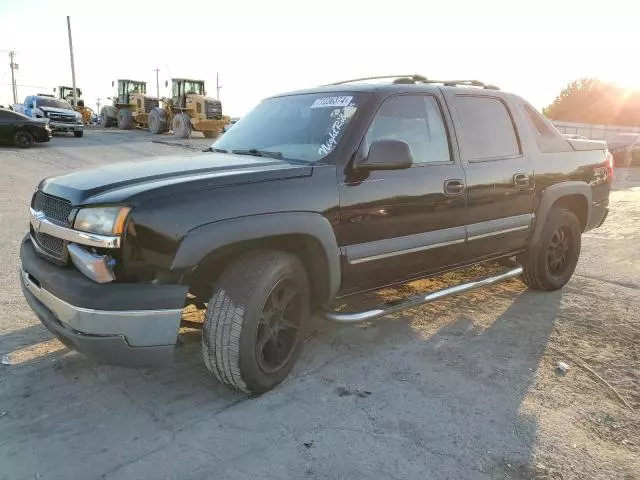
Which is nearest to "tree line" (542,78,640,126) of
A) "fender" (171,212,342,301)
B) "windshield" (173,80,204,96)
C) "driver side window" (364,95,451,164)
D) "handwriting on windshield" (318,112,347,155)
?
"windshield" (173,80,204,96)

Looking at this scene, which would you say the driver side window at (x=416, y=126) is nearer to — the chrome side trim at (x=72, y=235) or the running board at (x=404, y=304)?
the running board at (x=404, y=304)

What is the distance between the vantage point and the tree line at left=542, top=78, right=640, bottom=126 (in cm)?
4872

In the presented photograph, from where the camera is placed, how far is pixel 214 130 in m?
25.3

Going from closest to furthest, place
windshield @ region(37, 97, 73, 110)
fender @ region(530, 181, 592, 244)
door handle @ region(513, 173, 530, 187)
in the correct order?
door handle @ region(513, 173, 530, 187), fender @ region(530, 181, 592, 244), windshield @ region(37, 97, 73, 110)

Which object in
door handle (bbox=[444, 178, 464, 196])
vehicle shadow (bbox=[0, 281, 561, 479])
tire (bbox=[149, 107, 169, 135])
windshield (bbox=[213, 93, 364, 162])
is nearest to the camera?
vehicle shadow (bbox=[0, 281, 561, 479])

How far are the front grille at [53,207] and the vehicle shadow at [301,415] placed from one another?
0.94 metres

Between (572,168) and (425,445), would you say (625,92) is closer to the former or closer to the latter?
(572,168)

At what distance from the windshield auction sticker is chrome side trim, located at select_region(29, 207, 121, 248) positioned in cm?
180

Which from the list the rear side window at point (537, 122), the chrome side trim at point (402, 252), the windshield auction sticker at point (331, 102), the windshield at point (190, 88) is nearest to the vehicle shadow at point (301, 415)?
the chrome side trim at point (402, 252)

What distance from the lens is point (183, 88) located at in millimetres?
27062

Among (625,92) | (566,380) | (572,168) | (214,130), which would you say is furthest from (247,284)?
(625,92)

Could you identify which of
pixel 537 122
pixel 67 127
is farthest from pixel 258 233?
pixel 67 127

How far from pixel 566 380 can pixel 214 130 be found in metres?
23.6

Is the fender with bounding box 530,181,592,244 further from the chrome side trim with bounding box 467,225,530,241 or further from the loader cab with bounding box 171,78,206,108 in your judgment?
the loader cab with bounding box 171,78,206,108
